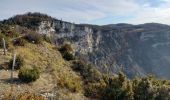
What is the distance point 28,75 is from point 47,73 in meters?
3.04

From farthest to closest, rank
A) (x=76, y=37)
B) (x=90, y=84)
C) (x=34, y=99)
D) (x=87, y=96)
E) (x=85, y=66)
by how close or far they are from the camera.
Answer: (x=76, y=37) → (x=85, y=66) → (x=90, y=84) → (x=87, y=96) → (x=34, y=99)

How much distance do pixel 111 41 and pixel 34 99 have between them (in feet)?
529

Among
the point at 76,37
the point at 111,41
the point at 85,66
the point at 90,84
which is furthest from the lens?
the point at 111,41

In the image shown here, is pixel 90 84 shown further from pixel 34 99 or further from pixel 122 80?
pixel 34 99

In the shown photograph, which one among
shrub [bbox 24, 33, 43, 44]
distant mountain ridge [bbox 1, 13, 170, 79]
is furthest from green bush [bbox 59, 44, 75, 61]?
distant mountain ridge [bbox 1, 13, 170, 79]

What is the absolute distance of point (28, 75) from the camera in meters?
26.1

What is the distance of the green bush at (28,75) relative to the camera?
2602 cm

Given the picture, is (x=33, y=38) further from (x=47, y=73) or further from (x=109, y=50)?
(x=109, y=50)

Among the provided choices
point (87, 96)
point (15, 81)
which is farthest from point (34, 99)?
point (87, 96)

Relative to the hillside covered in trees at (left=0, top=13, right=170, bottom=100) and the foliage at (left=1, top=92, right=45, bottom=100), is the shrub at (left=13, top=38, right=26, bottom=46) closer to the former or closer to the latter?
the hillside covered in trees at (left=0, top=13, right=170, bottom=100)

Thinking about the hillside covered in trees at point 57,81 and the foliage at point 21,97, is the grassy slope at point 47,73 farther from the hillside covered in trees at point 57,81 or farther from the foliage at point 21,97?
the foliage at point 21,97

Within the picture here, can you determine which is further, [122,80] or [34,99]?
[122,80]

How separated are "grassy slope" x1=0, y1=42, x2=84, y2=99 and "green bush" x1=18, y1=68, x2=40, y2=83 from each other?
31 cm

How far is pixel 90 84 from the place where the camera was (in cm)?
2953
